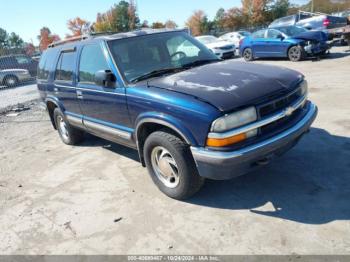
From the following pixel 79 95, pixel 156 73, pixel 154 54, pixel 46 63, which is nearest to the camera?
pixel 156 73

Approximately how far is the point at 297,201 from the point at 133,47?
2.84 meters

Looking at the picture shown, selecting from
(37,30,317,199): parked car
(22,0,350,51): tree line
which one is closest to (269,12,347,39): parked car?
(37,30,317,199): parked car

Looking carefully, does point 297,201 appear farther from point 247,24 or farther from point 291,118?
point 247,24

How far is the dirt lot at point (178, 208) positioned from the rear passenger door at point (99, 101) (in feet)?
2.30

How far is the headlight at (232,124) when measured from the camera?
10.1 feet

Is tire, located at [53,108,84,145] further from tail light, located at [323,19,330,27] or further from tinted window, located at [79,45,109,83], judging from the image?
tail light, located at [323,19,330,27]

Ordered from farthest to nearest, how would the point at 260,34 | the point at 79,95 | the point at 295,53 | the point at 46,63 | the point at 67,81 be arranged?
the point at 260,34
the point at 295,53
the point at 46,63
the point at 67,81
the point at 79,95

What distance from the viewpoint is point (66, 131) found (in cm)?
647

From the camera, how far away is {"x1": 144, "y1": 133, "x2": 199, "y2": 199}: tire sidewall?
11.4 ft

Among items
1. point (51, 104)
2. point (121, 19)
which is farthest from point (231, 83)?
point (121, 19)

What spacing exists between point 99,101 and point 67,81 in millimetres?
1169

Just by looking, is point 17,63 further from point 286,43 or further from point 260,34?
point 286,43

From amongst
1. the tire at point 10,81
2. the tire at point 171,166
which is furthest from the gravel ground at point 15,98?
the tire at point 171,166

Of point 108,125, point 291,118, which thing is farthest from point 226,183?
point 108,125
